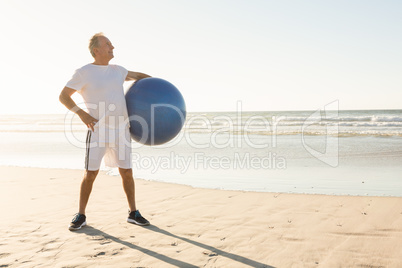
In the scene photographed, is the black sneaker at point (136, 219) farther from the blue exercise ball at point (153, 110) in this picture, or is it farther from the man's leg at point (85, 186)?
the blue exercise ball at point (153, 110)

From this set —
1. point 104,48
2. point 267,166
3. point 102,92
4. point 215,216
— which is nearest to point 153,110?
point 102,92

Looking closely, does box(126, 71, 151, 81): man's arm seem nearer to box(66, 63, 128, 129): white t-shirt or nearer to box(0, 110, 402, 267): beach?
box(66, 63, 128, 129): white t-shirt

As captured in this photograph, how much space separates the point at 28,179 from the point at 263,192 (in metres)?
4.89

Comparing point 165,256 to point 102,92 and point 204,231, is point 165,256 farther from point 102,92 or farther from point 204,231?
point 102,92

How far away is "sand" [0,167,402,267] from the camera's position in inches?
134

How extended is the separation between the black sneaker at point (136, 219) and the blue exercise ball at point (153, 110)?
915mm

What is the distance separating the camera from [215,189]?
6461 millimetres

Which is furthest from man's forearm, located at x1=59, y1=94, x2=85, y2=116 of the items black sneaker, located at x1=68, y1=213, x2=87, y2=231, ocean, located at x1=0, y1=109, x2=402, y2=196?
ocean, located at x1=0, y1=109, x2=402, y2=196

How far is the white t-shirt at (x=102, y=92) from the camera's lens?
4.20 meters

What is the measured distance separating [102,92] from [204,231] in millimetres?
2046

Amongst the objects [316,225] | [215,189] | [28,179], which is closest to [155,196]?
[215,189]

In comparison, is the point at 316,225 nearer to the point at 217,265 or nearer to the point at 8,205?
the point at 217,265

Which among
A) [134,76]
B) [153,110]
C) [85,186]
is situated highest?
[134,76]

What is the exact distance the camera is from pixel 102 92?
428 cm
